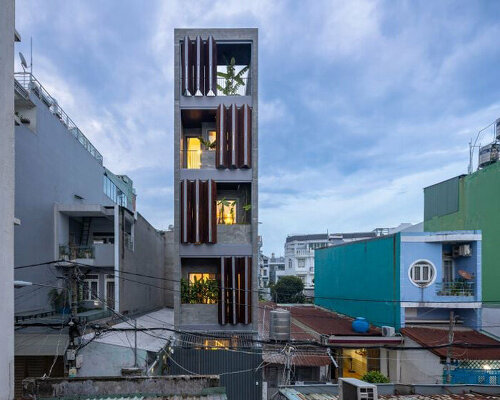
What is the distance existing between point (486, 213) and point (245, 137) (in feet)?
51.8

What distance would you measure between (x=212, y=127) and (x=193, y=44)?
13.4 feet

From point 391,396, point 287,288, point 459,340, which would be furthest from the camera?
point 287,288

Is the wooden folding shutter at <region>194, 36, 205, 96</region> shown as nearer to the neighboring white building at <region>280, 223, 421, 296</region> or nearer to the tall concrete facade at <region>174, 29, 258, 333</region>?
the tall concrete facade at <region>174, 29, 258, 333</region>

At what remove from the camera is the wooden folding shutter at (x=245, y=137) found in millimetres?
15594

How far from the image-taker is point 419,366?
15.6 metres

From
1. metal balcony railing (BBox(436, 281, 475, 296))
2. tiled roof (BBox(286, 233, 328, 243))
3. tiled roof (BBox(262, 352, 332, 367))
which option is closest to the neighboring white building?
tiled roof (BBox(286, 233, 328, 243))

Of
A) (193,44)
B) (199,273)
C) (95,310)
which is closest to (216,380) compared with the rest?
(199,273)

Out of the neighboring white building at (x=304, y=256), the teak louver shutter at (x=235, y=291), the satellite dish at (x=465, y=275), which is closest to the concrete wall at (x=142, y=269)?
the teak louver shutter at (x=235, y=291)

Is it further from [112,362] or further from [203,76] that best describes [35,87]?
[112,362]

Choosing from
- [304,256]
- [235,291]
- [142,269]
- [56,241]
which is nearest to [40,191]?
[56,241]

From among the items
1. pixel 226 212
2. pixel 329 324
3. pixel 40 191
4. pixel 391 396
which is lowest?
pixel 329 324

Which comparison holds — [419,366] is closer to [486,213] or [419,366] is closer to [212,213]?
[486,213]

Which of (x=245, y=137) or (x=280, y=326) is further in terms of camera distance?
(x=245, y=137)

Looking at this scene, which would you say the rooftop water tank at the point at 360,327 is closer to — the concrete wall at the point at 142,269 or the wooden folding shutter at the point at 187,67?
the concrete wall at the point at 142,269
